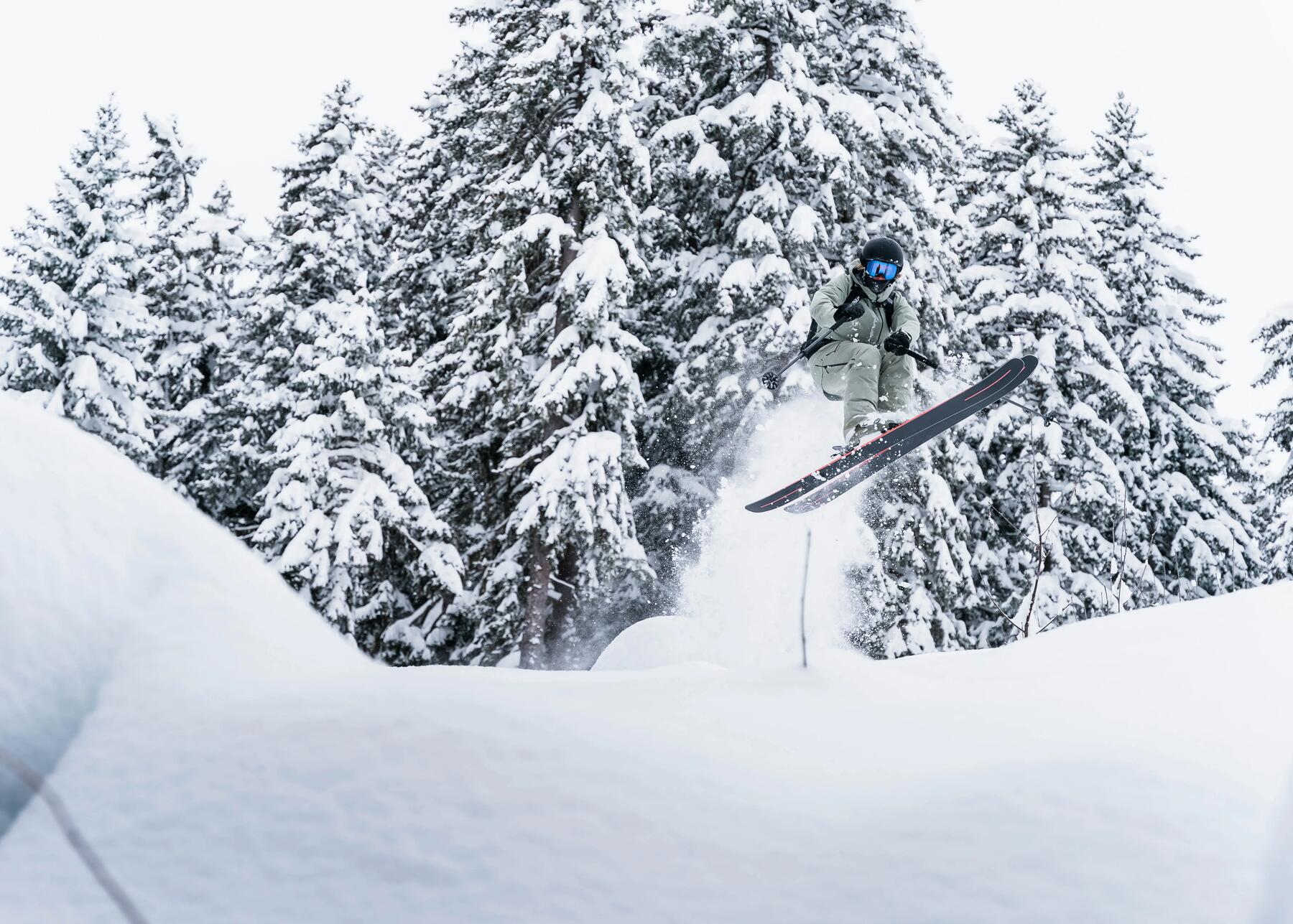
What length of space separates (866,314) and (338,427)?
37.8 feet

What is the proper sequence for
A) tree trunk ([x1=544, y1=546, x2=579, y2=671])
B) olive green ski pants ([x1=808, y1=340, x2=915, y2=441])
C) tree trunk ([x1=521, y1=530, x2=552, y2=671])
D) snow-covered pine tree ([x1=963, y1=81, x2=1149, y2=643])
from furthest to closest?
snow-covered pine tree ([x1=963, y1=81, x2=1149, y2=643]), tree trunk ([x1=544, y1=546, x2=579, y2=671]), tree trunk ([x1=521, y1=530, x2=552, y2=671]), olive green ski pants ([x1=808, y1=340, x2=915, y2=441])

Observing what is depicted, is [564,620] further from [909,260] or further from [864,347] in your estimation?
[864,347]

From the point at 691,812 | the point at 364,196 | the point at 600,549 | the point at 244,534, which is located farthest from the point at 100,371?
the point at 691,812

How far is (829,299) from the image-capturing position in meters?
7.43

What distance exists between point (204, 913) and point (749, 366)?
42.3 feet

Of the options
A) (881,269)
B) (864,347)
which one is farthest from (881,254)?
(864,347)

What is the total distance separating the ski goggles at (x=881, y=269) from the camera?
712 centimetres

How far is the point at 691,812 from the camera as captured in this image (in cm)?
209

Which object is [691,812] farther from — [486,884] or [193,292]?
[193,292]

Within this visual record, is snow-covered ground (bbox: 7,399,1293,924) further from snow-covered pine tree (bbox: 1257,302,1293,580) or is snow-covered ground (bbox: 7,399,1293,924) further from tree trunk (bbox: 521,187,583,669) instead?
snow-covered pine tree (bbox: 1257,302,1293,580)

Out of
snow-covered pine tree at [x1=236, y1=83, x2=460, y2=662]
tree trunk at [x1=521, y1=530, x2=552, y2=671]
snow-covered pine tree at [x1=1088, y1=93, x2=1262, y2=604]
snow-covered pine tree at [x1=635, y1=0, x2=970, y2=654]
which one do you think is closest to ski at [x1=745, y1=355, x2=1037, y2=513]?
snow-covered pine tree at [x1=635, y1=0, x2=970, y2=654]

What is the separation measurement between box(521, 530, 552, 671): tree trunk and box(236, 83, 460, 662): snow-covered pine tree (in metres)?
1.60

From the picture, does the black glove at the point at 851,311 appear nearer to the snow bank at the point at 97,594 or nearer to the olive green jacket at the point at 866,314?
the olive green jacket at the point at 866,314

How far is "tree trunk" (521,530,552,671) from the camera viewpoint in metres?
14.9
